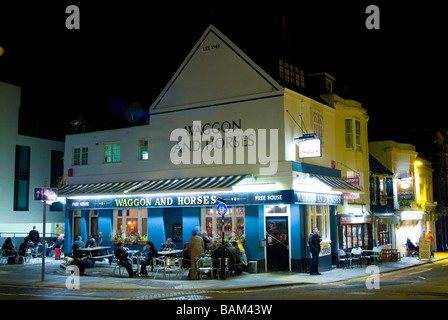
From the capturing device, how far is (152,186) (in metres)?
24.0

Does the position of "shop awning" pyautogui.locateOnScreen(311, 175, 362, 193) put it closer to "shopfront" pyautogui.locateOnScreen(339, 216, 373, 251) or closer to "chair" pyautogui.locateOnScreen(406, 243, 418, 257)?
"shopfront" pyautogui.locateOnScreen(339, 216, 373, 251)

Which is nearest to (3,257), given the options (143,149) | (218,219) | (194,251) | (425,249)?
(143,149)

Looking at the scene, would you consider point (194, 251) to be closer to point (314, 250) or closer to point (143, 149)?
point (314, 250)

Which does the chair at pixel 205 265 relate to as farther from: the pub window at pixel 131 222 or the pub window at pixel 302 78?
the pub window at pixel 302 78

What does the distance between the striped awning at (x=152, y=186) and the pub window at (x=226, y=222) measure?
1.58 metres

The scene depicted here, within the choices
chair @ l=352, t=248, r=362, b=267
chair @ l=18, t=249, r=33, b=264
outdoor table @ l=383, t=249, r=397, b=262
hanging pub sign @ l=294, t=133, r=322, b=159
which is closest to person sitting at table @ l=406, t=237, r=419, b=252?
outdoor table @ l=383, t=249, r=397, b=262

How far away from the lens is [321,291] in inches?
586

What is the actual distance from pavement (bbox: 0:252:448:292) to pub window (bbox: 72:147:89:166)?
726 centimetres

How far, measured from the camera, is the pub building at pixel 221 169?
70.5 feet

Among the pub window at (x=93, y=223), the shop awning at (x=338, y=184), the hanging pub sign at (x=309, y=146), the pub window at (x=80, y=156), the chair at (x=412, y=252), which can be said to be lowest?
the chair at (x=412, y=252)

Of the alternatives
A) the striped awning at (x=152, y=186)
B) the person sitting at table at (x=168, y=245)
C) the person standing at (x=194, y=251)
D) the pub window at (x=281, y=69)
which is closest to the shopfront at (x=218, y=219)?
the striped awning at (x=152, y=186)

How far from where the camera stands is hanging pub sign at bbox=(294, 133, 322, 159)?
2127 centimetres
